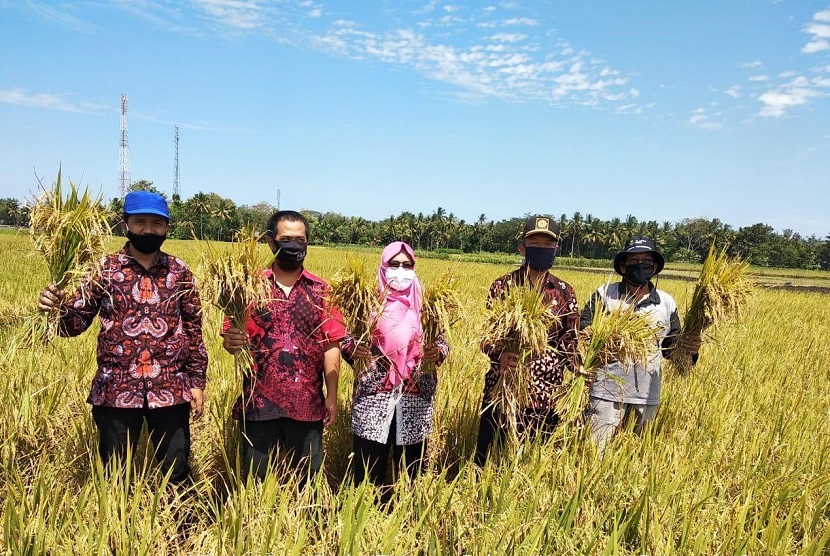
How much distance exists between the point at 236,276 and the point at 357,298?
548 mm

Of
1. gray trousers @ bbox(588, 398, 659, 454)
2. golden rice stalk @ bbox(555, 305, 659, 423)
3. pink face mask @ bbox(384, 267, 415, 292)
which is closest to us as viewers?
golden rice stalk @ bbox(555, 305, 659, 423)

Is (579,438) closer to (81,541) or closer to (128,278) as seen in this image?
(81,541)

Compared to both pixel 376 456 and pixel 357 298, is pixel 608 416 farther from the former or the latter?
pixel 357 298

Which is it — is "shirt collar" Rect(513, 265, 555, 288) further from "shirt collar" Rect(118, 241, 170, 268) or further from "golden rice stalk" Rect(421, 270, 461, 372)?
"shirt collar" Rect(118, 241, 170, 268)

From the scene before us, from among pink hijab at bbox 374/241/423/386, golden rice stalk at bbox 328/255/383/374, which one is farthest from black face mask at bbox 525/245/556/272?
golden rice stalk at bbox 328/255/383/374

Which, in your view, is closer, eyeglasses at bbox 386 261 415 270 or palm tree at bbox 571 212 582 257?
eyeglasses at bbox 386 261 415 270

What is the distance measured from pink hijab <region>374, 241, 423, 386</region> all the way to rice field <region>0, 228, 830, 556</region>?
0.19 metres

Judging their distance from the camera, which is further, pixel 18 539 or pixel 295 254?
pixel 295 254

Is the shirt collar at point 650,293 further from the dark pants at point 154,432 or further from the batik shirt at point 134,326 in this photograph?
the dark pants at point 154,432

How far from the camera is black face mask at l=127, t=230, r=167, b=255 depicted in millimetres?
2107

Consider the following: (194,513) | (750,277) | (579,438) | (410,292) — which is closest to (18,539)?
(194,513)

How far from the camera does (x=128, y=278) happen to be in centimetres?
212

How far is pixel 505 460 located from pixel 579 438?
1.43ft

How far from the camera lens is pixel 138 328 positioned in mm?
2111
